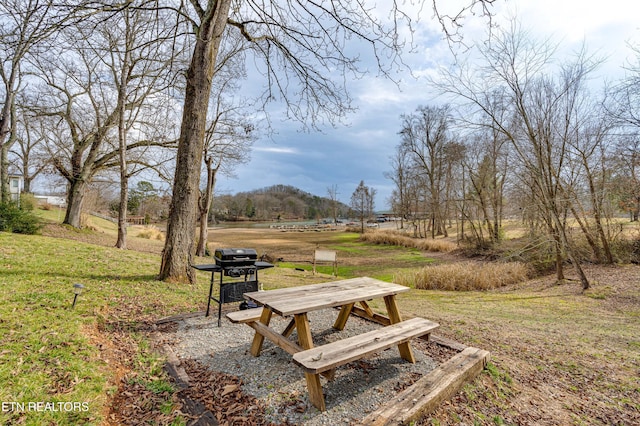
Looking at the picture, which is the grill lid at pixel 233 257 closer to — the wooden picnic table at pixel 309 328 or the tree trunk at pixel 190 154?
the wooden picnic table at pixel 309 328

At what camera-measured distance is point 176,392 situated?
2355 millimetres

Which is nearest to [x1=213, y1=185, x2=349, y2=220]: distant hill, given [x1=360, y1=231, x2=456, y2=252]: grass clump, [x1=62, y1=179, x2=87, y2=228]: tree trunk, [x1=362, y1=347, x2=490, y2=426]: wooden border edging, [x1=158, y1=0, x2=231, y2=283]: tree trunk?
[x1=360, y1=231, x2=456, y2=252]: grass clump

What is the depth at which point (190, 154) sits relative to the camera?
526 centimetres

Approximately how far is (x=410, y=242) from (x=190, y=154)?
19.0 metres

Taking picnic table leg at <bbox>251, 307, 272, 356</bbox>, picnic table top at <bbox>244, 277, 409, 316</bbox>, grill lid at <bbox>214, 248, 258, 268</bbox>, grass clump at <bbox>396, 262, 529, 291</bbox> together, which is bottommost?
grass clump at <bbox>396, 262, 529, 291</bbox>

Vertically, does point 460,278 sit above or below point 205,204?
below

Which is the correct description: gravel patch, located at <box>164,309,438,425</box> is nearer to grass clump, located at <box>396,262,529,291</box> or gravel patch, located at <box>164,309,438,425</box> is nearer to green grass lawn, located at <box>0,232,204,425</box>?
green grass lawn, located at <box>0,232,204,425</box>

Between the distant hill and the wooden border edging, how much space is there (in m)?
50.7

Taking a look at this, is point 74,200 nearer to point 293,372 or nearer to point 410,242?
point 293,372

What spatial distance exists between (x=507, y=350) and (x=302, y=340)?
2.73 m

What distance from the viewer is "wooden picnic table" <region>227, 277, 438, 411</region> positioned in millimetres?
2188

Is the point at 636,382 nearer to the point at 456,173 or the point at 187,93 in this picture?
the point at 187,93

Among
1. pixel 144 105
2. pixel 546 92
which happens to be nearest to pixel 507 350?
pixel 546 92

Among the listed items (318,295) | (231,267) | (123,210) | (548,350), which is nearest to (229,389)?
(318,295)
